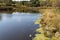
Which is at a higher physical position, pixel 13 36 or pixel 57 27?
pixel 57 27

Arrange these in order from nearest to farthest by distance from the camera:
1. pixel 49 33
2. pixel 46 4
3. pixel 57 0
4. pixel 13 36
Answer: pixel 49 33 < pixel 13 36 < pixel 57 0 < pixel 46 4

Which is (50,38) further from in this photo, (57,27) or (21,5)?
(21,5)

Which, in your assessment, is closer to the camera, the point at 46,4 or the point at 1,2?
the point at 46,4

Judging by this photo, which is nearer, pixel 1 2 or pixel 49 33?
pixel 49 33

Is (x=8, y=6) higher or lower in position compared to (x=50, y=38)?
lower

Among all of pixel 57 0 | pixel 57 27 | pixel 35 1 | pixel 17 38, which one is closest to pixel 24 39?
pixel 17 38

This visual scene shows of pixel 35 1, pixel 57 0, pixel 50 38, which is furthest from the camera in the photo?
pixel 35 1

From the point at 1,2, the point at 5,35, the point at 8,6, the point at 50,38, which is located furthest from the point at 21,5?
the point at 50,38

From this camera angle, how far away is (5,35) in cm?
1166

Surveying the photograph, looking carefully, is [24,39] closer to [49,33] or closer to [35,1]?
[49,33]

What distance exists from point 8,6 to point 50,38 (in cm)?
2238

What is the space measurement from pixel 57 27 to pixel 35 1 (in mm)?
22722

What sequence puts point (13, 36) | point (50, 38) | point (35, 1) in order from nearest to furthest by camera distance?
point (50, 38), point (13, 36), point (35, 1)

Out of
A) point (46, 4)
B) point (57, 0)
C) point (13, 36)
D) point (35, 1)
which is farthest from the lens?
point (35, 1)
